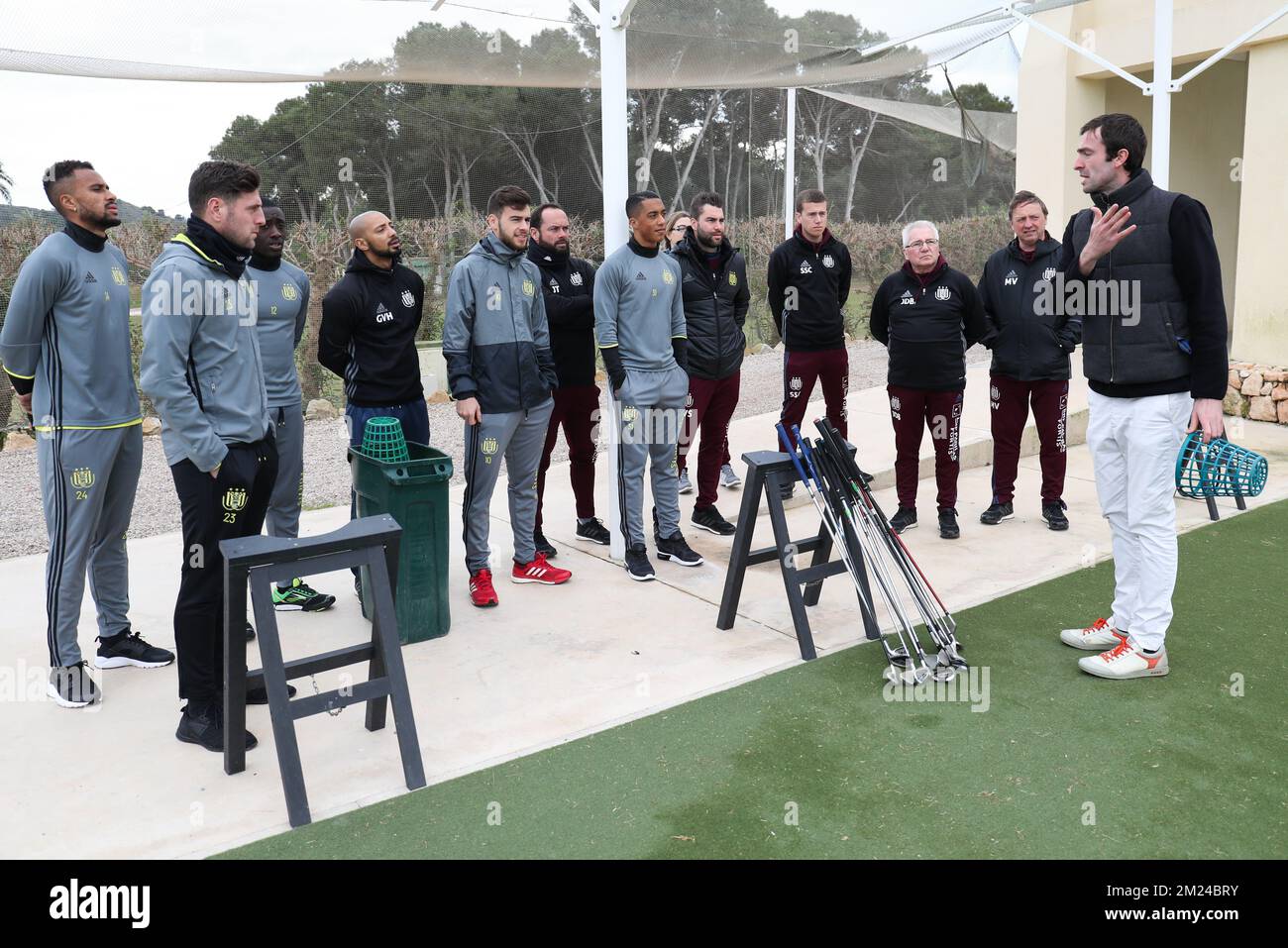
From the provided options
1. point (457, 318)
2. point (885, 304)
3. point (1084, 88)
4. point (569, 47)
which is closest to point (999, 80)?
point (1084, 88)

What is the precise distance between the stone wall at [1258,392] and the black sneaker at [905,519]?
13.1 feet

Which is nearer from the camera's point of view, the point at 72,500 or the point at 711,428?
the point at 72,500

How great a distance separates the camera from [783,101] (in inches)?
515

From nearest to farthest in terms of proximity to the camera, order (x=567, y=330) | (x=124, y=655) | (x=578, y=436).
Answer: (x=124, y=655) → (x=567, y=330) → (x=578, y=436)

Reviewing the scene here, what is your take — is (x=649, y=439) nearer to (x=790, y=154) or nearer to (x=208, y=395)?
(x=208, y=395)

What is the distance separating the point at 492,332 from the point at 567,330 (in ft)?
2.45

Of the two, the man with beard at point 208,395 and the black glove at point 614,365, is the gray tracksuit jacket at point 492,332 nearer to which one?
the black glove at point 614,365

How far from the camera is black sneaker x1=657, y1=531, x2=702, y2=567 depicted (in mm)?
5141

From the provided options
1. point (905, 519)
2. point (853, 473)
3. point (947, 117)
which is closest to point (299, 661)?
point (853, 473)

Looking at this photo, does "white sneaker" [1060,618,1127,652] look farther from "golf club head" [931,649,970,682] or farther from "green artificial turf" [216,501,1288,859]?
"golf club head" [931,649,970,682]

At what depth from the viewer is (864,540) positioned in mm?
4043

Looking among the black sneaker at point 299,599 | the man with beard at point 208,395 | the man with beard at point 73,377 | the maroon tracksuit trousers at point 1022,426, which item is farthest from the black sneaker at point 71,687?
the maroon tracksuit trousers at point 1022,426

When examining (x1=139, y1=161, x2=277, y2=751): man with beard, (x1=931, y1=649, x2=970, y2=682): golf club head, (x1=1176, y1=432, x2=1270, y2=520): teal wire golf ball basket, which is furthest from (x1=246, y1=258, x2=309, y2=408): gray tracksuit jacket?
(x1=1176, y1=432, x2=1270, y2=520): teal wire golf ball basket

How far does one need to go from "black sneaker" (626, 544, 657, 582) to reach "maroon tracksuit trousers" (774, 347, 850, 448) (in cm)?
139
